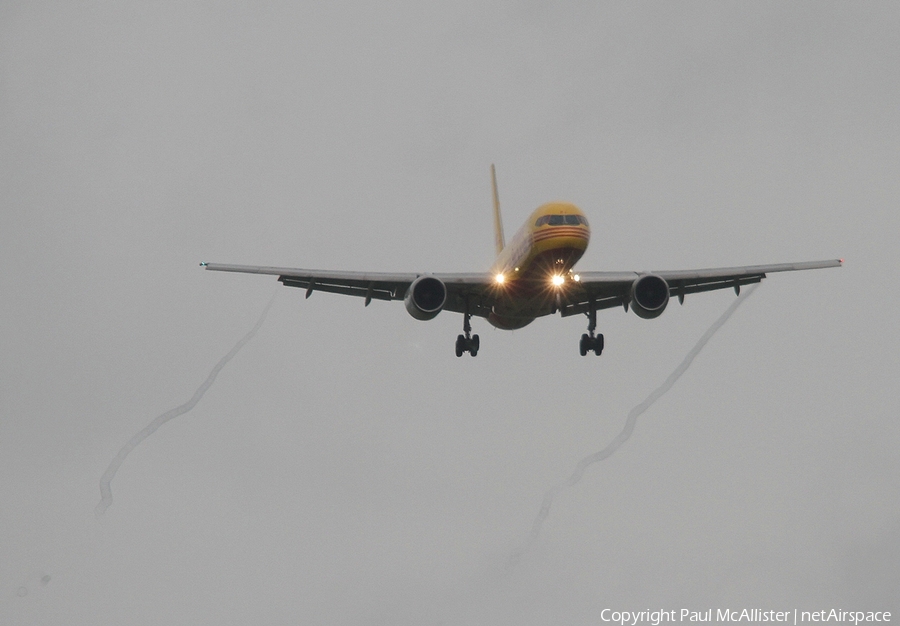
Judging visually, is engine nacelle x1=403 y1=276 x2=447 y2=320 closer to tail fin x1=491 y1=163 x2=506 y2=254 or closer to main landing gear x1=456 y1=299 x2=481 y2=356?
main landing gear x1=456 y1=299 x2=481 y2=356

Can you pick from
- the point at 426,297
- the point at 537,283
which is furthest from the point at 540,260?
the point at 426,297

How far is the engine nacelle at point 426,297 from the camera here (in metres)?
35.6

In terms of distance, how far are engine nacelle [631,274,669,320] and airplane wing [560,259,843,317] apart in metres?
0.58

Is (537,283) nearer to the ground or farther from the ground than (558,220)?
nearer to the ground

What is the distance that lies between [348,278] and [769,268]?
16321mm

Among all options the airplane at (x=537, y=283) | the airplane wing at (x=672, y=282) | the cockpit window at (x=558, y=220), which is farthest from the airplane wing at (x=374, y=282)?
the cockpit window at (x=558, y=220)

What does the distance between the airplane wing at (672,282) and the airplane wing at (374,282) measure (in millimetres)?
3433

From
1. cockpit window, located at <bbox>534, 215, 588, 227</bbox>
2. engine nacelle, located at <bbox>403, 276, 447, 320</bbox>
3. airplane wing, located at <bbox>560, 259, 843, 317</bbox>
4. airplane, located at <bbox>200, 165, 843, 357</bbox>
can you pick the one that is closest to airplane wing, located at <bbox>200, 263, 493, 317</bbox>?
airplane, located at <bbox>200, 165, 843, 357</bbox>

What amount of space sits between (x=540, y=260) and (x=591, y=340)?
7.29 metres

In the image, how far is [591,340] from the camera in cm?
4022

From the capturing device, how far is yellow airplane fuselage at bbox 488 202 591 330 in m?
33.3

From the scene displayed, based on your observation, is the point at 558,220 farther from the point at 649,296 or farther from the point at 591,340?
the point at 591,340

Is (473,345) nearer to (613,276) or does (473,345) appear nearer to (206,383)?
(613,276)

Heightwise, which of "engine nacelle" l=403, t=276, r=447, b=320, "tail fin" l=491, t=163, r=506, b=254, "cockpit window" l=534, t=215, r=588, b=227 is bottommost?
"engine nacelle" l=403, t=276, r=447, b=320
